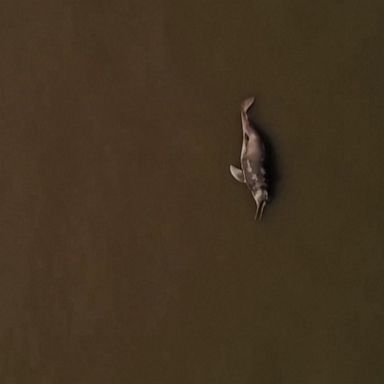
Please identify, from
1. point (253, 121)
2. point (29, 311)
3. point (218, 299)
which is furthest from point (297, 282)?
point (29, 311)

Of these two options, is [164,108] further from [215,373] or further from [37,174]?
[215,373]

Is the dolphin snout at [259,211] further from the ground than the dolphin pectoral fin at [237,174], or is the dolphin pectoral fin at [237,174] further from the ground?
the dolphin pectoral fin at [237,174]

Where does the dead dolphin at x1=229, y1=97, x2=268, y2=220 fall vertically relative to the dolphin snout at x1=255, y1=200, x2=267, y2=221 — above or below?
above

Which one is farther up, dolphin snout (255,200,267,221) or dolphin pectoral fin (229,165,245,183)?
dolphin pectoral fin (229,165,245,183)

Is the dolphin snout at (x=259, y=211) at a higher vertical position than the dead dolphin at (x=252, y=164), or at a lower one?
lower
